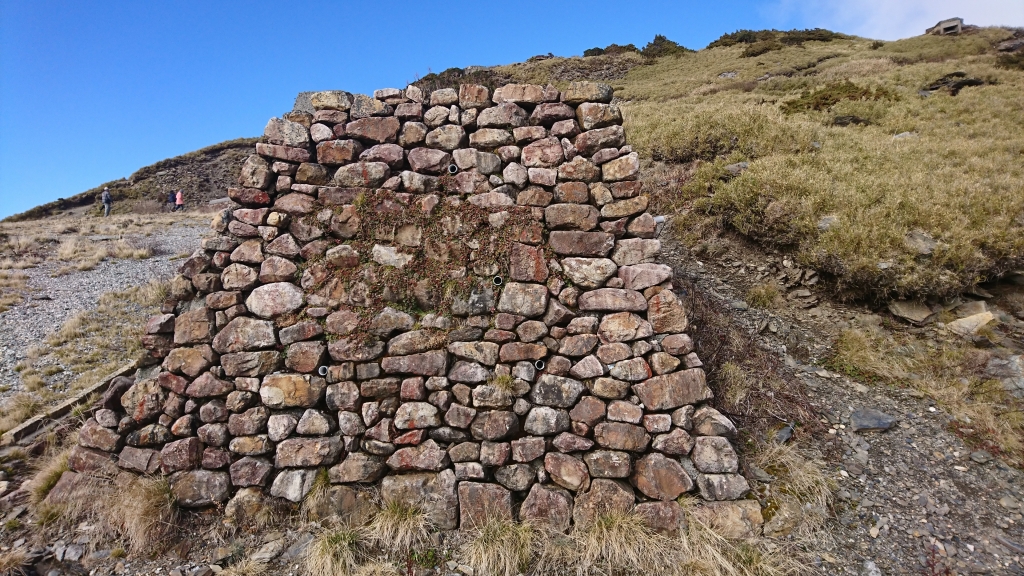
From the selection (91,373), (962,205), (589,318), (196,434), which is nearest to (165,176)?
(91,373)

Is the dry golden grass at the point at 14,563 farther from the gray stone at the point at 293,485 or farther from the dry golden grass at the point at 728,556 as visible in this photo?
the dry golden grass at the point at 728,556

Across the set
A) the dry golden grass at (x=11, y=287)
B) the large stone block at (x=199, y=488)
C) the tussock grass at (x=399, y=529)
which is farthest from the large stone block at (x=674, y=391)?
the dry golden grass at (x=11, y=287)

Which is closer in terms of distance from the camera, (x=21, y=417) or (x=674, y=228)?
(x=21, y=417)

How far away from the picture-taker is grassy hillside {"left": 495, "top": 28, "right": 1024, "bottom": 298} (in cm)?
658

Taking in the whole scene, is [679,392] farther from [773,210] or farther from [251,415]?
[773,210]

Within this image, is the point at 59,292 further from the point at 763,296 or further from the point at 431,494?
the point at 763,296

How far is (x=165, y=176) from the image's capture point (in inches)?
1267

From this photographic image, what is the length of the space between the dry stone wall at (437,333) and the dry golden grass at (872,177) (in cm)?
429

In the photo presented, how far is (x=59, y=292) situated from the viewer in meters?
11.1

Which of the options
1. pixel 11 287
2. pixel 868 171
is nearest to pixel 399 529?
pixel 868 171

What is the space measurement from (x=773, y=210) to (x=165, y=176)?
3912 cm

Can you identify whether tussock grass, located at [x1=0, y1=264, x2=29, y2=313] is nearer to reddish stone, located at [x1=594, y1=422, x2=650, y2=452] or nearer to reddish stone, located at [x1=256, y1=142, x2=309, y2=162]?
→ reddish stone, located at [x1=256, y1=142, x2=309, y2=162]

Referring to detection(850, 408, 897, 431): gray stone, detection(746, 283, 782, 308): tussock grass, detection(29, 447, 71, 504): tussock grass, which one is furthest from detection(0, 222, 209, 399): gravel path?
detection(850, 408, 897, 431): gray stone

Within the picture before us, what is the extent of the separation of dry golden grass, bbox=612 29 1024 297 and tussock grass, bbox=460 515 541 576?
6090mm
